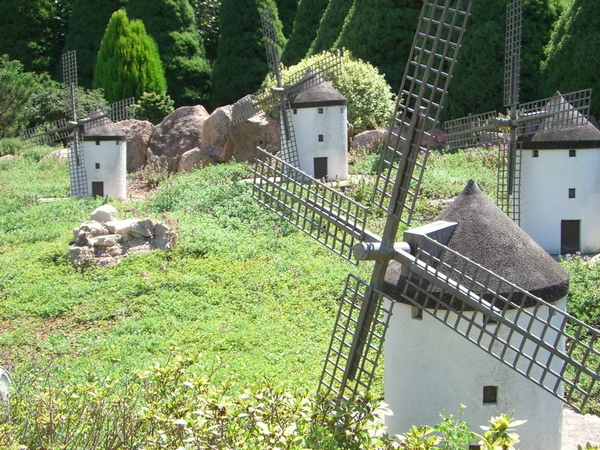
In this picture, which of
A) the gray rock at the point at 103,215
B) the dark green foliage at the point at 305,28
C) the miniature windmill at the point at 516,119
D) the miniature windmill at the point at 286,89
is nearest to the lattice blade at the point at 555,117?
the miniature windmill at the point at 516,119

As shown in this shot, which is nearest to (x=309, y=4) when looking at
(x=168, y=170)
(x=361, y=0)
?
(x=361, y=0)

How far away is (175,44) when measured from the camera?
34.6 metres

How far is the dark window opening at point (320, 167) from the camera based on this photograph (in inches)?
838

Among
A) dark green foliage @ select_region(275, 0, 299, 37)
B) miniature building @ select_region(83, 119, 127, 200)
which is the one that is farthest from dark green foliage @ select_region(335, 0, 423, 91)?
miniature building @ select_region(83, 119, 127, 200)

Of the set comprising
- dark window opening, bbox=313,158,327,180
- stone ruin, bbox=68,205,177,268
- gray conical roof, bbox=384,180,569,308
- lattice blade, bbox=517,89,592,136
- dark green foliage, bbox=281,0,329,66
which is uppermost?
dark green foliage, bbox=281,0,329,66

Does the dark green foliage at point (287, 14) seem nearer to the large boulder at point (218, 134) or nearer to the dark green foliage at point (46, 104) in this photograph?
the dark green foliage at point (46, 104)

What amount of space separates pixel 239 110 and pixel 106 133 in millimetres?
4086

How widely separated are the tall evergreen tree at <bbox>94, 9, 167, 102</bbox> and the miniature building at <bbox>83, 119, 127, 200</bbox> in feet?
31.7

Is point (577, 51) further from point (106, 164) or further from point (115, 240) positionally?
point (115, 240)

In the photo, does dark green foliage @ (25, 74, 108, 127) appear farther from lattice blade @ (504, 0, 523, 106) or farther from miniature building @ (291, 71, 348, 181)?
lattice blade @ (504, 0, 523, 106)

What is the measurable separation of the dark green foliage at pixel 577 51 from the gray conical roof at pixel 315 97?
703cm

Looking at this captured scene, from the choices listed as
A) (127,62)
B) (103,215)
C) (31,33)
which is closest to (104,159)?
(103,215)

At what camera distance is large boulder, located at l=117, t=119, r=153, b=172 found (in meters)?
27.6

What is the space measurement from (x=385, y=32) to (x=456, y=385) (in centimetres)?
2230
